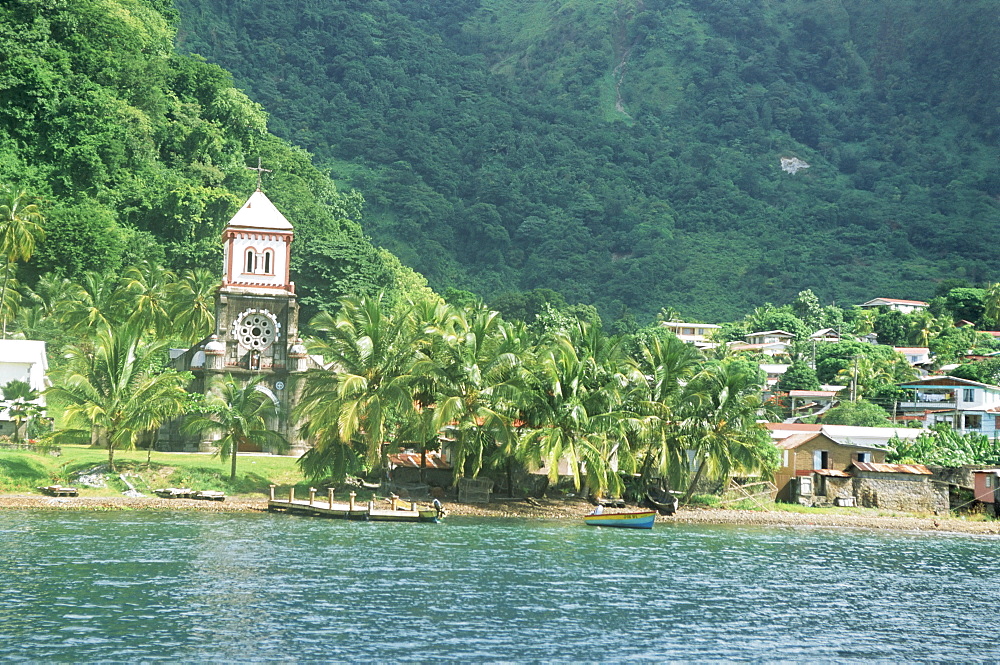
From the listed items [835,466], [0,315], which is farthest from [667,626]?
[0,315]

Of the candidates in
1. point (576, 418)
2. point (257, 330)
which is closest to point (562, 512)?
point (576, 418)

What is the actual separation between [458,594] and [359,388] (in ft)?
60.7

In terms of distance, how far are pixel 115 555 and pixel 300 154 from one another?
84.5m

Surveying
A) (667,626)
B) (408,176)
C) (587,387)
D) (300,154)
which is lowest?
(667,626)

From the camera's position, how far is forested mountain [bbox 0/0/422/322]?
70.1 m

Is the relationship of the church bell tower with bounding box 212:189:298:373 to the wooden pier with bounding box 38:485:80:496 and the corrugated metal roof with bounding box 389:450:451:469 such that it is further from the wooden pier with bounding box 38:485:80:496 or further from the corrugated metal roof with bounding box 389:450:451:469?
the wooden pier with bounding box 38:485:80:496

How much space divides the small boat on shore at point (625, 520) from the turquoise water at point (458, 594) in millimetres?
2322

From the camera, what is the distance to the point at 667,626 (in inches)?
1164

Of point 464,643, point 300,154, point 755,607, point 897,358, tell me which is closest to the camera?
point 464,643

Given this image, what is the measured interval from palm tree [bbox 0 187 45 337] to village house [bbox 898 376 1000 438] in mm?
57974

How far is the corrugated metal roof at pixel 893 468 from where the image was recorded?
60.5 m

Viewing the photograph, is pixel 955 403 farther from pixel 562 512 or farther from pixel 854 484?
pixel 562 512

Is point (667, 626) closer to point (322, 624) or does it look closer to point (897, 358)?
point (322, 624)

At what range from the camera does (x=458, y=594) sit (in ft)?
107
